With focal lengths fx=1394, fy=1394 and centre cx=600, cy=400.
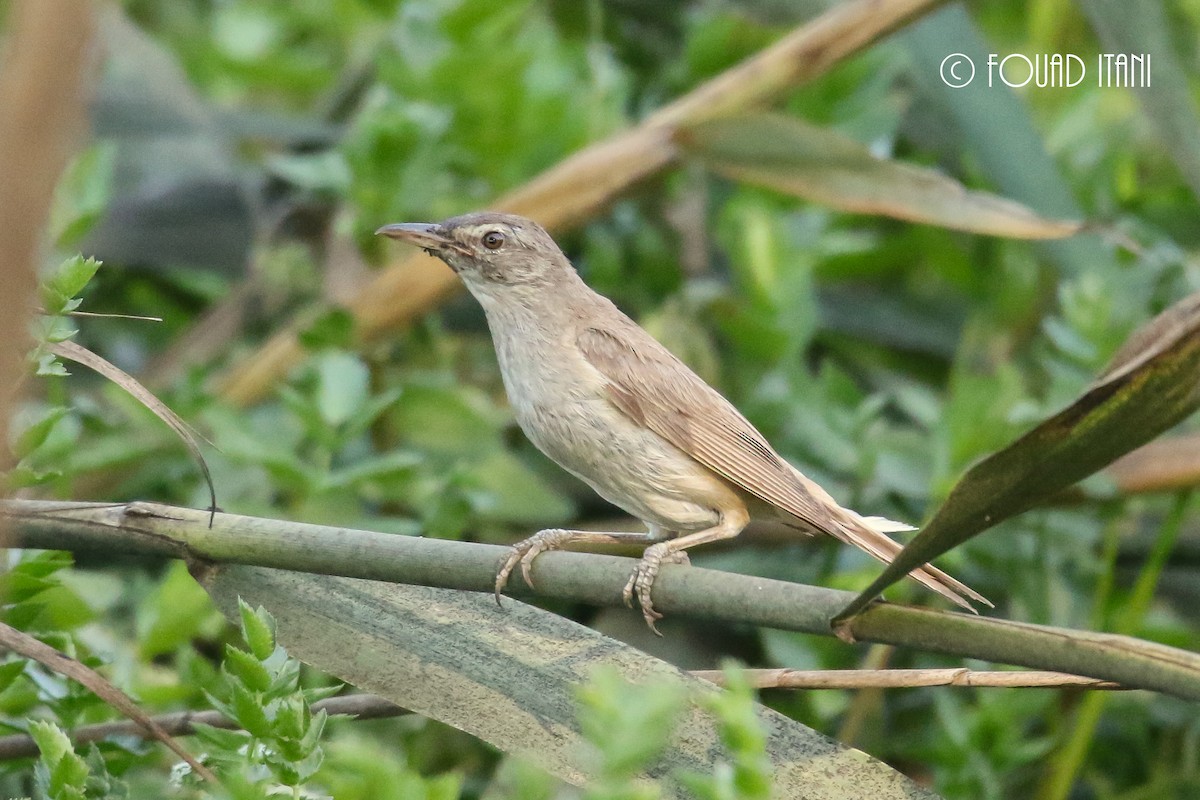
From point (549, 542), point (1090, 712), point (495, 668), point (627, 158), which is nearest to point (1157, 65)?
point (627, 158)

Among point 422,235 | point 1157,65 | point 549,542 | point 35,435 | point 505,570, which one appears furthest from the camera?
point 1157,65

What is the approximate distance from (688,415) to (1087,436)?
58.7 inches

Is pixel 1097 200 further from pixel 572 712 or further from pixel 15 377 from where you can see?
pixel 15 377

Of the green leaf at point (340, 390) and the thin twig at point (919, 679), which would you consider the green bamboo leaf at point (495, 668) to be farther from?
the green leaf at point (340, 390)

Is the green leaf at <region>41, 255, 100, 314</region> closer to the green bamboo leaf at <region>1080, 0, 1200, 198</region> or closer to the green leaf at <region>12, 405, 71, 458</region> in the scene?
the green leaf at <region>12, 405, 71, 458</region>

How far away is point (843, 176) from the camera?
3281 mm

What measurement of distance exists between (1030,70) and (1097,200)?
32.3 inches

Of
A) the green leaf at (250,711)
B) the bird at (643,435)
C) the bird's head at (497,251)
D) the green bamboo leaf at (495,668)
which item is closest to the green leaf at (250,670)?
the green leaf at (250,711)

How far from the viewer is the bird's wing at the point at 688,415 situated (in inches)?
108

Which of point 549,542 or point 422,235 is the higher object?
point 422,235

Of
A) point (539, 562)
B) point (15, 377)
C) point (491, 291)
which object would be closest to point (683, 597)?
point (539, 562)

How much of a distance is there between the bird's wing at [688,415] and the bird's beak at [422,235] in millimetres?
394

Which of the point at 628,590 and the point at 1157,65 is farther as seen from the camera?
the point at 1157,65

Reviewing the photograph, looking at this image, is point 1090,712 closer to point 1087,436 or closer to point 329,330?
point 1087,436
